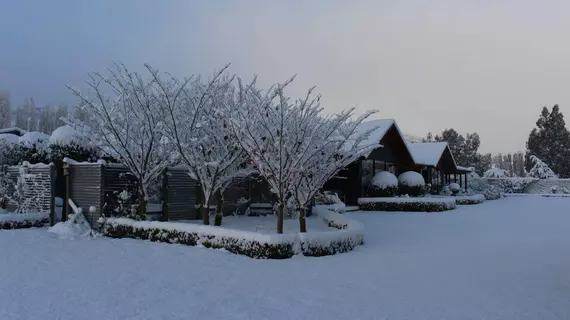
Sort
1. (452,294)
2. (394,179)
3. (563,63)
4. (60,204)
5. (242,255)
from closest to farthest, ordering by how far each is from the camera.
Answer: (452,294), (242,255), (563,63), (60,204), (394,179)

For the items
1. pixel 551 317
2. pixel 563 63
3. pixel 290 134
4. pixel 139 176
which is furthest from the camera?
pixel 563 63

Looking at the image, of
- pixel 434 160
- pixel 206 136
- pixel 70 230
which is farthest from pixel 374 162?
pixel 70 230

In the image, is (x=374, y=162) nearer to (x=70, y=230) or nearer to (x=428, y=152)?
(x=428, y=152)

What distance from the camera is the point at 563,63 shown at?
40.7 feet

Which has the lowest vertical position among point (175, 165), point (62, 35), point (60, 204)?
point (60, 204)

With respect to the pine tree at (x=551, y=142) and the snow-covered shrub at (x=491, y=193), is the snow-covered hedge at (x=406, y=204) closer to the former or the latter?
the snow-covered shrub at (x=491, y=193)

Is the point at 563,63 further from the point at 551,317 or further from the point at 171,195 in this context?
the point at 171,195

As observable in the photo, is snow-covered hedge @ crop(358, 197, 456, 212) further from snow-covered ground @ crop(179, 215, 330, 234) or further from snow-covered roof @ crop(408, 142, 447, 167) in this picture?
snow-covered ground @ crop(179, 215, 330, 234)

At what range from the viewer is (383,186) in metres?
22.4

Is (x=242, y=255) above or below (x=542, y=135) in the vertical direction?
below

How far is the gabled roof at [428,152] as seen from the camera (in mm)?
28906

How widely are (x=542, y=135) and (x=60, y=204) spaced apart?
168 feet

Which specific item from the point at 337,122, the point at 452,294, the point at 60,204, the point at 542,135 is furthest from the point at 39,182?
the point at 542,135

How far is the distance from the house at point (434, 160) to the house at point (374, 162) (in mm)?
1398
